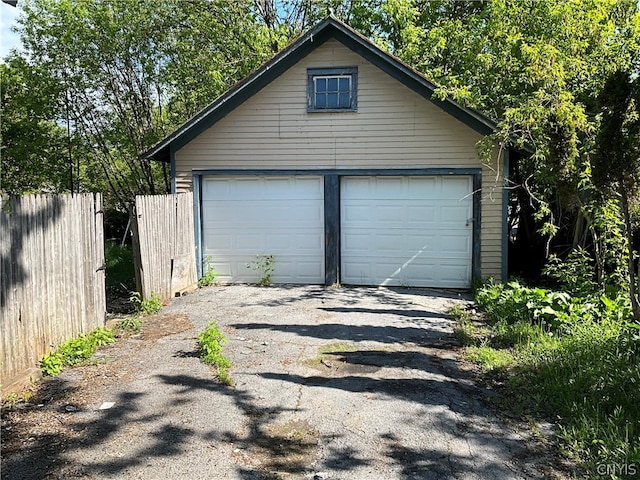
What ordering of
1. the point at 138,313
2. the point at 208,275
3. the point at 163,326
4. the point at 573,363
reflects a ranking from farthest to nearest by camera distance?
the point at 208,275 < the point at 138,313 < the point at 163,326 < the point at 573,363

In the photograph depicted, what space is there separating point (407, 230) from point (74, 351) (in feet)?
22.0

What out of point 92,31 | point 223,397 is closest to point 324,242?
point 223,397

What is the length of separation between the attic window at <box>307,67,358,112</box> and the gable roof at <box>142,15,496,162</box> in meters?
0.47

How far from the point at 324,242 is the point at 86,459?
754 centimetres

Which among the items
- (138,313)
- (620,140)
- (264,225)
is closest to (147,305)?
(138,313)

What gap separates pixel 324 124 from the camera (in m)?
10.8

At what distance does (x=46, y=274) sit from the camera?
562 centimetres

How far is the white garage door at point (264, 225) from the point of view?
36.0 feet

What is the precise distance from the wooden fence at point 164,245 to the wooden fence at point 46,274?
1.46 meters

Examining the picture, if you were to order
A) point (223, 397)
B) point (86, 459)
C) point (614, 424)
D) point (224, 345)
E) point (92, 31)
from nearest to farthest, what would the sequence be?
point (86, 459), point (614, 424), point (223, 397), point (224, 345), point (92, 31)

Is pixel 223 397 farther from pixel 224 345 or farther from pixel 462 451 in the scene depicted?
pixel 462 451

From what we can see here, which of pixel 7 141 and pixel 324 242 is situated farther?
pixel 7 141

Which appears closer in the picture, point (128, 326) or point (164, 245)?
point (128, 326)

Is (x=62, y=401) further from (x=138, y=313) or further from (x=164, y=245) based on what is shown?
(x=164, y=245)
